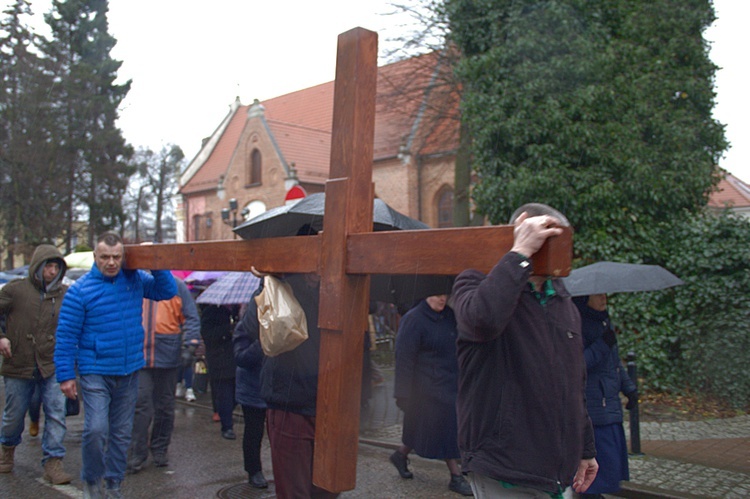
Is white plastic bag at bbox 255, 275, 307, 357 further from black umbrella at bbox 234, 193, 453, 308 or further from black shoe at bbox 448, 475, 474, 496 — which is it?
black shoe at bbox 448, 475, 474, 496

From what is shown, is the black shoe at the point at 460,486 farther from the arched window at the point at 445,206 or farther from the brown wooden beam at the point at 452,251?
the arched window at the point at 445,206

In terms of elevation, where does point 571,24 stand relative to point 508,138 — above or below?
above

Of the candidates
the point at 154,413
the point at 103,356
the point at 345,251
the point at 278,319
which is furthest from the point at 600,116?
the point at 345,251

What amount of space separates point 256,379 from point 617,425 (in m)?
2.89

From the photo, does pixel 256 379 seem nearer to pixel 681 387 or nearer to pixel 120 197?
pixel 681 387

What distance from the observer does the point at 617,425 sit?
489cm

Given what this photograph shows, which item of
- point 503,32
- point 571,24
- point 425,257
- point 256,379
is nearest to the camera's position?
point 425,257

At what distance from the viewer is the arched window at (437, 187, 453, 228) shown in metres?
30.1

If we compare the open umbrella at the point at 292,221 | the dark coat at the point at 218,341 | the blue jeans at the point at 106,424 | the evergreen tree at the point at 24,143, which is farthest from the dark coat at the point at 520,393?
the evergreen tree at the point at 24,143

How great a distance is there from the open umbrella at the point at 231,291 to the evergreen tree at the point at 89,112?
2767cm

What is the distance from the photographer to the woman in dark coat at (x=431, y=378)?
5.90 metres

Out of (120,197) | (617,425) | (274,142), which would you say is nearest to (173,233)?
(120,197)

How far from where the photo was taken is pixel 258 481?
604 cm

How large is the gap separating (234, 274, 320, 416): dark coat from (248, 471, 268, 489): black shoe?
2422 mm
